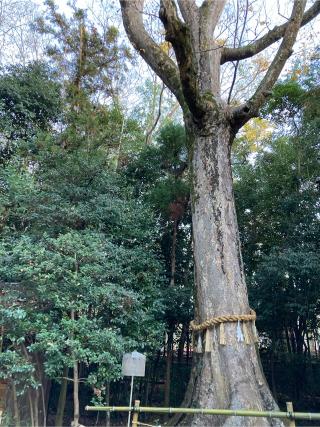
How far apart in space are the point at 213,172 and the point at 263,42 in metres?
2.33

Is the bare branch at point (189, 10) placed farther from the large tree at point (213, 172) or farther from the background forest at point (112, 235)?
the background forest at point (112, 235)

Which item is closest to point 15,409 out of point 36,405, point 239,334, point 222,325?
point 36,405

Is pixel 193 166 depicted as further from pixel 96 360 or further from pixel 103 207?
pixel 96 360

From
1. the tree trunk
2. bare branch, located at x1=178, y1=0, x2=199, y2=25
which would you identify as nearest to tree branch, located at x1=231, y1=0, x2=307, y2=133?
the tree trunk

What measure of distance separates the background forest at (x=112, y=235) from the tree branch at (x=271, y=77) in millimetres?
2172

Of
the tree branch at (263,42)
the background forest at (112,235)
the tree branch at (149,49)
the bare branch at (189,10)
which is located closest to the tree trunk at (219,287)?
the tree branch at (149,49)

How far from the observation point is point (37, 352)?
4.05m

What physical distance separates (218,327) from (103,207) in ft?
8.35

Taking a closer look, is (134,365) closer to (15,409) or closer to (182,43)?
(15,409)

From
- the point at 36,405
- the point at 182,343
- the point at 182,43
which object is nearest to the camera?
the point at 182,43

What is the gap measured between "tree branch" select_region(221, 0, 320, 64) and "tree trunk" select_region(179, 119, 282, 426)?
1442mm

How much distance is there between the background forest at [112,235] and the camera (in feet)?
13.4

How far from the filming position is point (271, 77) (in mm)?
4336

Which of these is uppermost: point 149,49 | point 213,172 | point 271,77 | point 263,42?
point 263,42
